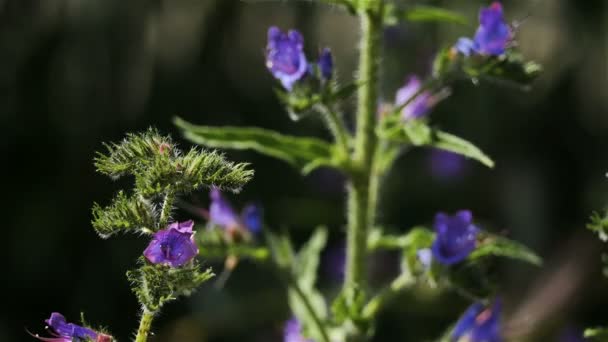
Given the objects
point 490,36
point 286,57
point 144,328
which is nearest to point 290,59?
point 286,57

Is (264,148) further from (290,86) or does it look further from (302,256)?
(302,256)

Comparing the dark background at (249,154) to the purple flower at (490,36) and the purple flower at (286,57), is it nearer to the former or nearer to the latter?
the purple flower at (490,36)

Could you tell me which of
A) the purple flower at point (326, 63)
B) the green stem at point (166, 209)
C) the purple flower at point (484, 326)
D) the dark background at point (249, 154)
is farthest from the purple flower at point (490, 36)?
the dark background at point (249, 154)

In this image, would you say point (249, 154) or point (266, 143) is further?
point (249, 154)

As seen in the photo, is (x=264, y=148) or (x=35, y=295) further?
(x=35, y=295)

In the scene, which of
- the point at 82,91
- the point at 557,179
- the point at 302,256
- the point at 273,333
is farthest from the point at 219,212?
the point at 557,179

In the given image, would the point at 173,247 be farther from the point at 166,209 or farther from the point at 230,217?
the point at 230,217
